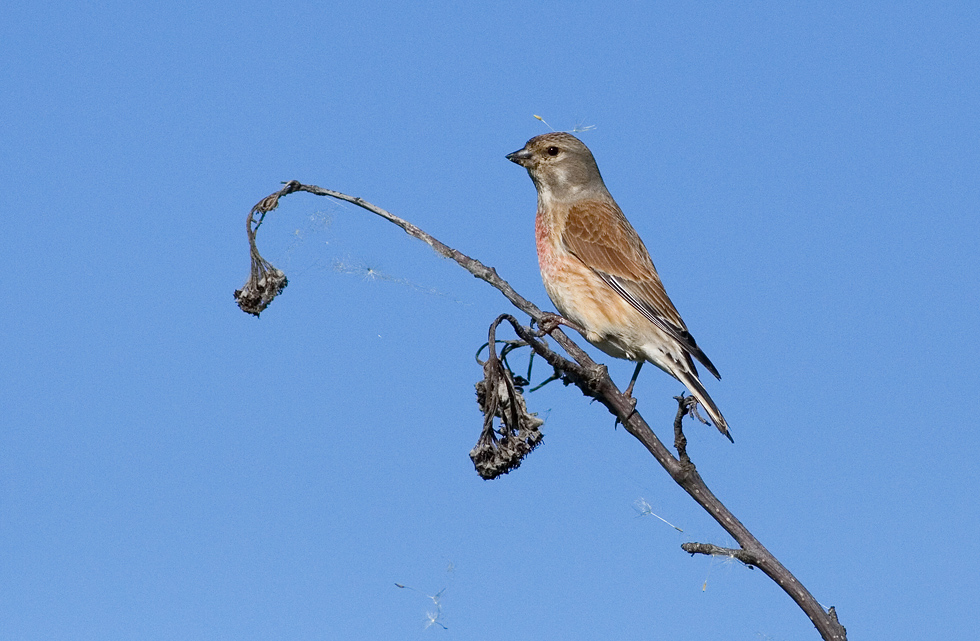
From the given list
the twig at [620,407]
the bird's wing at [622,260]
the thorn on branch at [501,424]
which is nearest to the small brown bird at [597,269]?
the bird's wing at [622,260]

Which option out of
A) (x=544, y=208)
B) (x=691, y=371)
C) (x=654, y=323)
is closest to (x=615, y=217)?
(x=544, y=208)

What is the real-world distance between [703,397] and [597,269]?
4.26 ft

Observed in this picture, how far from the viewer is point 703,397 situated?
17.1 feet

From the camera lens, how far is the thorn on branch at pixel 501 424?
3348 millimetres

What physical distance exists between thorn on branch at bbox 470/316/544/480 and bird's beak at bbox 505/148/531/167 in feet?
12.0

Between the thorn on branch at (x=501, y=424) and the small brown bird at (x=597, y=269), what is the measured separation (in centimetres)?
198

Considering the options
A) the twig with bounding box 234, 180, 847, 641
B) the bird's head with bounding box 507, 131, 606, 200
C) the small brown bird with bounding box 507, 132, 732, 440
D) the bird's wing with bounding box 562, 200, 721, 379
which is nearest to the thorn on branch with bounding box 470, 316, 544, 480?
the twig with bounding box 234, 180, 847, 641

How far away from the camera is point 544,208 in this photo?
6805mm

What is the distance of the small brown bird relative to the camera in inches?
229

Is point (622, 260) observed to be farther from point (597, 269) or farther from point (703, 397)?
point (703, 397)

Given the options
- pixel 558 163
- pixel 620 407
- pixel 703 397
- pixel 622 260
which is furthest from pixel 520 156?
pixel 620 407

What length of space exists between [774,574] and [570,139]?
14.6ft

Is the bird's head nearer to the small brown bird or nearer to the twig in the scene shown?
the small brown bird

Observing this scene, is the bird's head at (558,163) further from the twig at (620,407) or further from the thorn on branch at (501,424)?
the thorn on branch at (501,424)
